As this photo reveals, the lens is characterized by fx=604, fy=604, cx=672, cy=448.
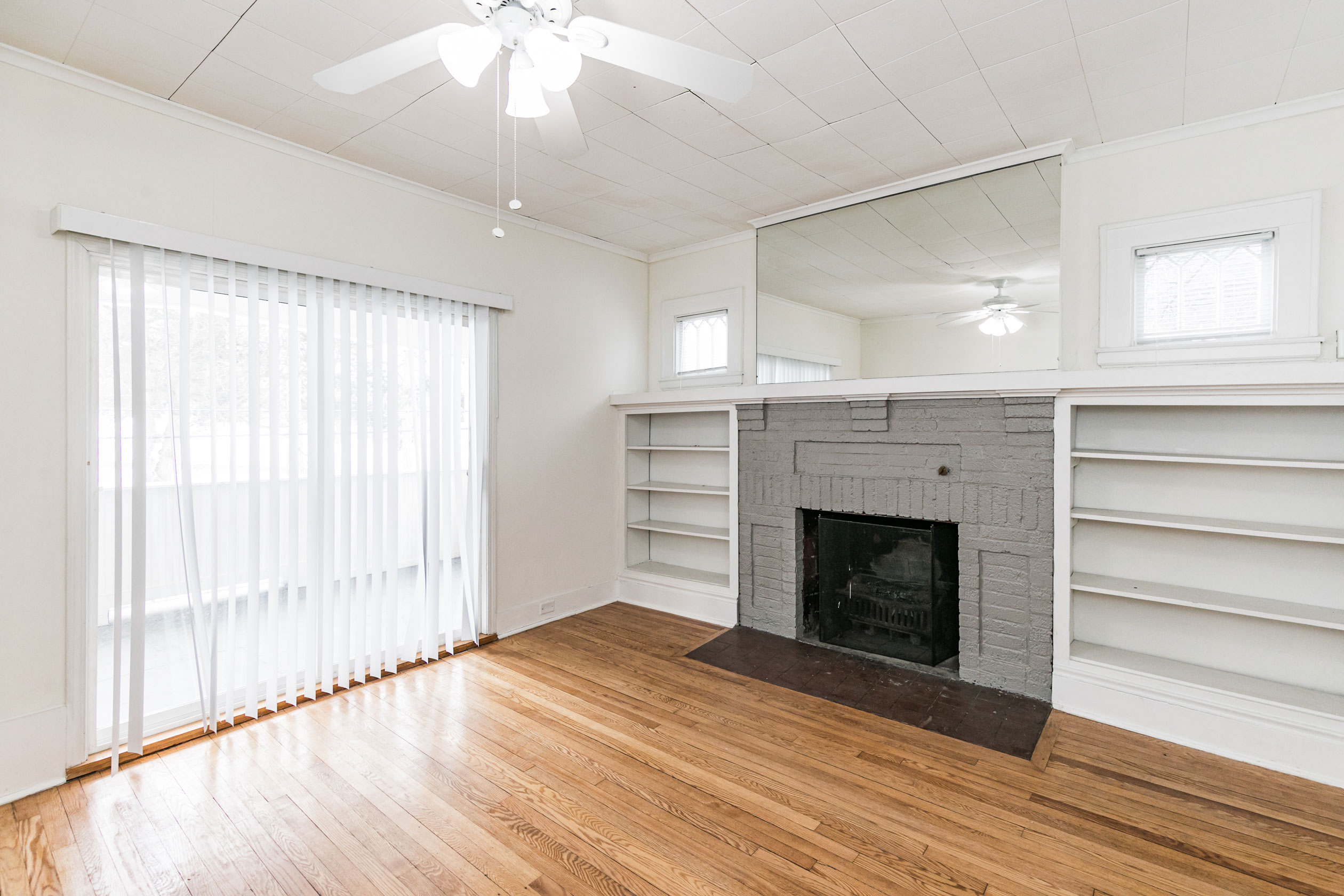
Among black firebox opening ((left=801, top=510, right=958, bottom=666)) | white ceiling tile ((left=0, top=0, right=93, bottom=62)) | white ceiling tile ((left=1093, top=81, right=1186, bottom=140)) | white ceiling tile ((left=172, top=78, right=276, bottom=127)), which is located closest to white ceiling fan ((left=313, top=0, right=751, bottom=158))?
white ceiling tile ((left=0, top=0, right=93, bottom=62))

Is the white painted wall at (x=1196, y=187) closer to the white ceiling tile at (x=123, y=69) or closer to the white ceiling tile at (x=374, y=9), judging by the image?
the white ceiling tile at (x=374, y=9)

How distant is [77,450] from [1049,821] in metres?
3.84

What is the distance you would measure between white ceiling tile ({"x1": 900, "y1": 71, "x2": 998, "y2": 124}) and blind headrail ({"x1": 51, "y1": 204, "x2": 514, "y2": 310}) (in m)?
2.51

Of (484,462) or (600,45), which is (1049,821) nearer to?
(600,45)

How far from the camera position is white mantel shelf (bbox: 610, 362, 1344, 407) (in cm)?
232

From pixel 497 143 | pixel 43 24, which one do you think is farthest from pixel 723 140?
pixel 43 24

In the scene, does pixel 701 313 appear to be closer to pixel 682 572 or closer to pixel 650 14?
pixel 682 572

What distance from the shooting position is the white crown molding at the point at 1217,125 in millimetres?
2465

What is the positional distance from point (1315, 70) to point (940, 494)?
2186mm

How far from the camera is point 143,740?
8.43ft

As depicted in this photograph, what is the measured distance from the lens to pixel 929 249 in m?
3.37

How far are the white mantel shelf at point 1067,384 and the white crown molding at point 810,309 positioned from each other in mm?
414

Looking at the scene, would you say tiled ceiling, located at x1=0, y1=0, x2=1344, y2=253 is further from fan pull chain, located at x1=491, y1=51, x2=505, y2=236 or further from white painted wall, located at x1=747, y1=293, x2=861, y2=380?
white painted wall, located at x1=747, y1=293, x2=861, y2=380

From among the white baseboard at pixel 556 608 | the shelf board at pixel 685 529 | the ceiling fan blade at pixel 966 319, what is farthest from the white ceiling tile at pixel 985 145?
the white baseboard at pixel 556 608
